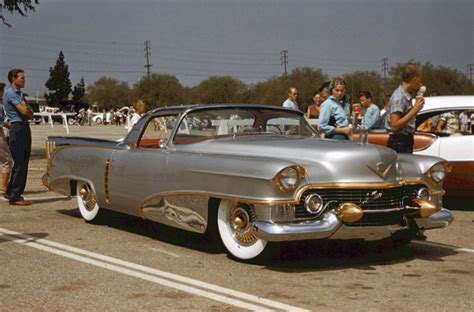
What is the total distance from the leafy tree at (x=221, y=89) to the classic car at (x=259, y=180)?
90.9 metres

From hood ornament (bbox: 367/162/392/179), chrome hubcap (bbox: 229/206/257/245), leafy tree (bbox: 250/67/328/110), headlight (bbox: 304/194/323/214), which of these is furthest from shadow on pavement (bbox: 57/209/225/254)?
leafy tree (bbox: 250/67/328/110)

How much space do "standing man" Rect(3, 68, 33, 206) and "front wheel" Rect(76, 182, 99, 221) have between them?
1.50 metres

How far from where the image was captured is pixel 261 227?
5676mm

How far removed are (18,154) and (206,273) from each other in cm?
476

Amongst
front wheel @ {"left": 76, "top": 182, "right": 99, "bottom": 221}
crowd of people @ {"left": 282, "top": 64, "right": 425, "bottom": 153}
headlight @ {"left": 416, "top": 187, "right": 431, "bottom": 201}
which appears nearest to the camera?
headlight @ {"left": 416, "top": 187, "right": 431, "bottom": 201}

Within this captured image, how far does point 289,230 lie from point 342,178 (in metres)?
0.62

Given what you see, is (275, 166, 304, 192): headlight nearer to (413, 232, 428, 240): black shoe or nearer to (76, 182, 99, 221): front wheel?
(413, 232, 428, 240): black shoe

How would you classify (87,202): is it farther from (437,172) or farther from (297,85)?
(297,85)

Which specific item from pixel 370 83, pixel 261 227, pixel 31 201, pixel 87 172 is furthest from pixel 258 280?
pixel 370 83

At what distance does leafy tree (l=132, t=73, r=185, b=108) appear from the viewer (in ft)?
340

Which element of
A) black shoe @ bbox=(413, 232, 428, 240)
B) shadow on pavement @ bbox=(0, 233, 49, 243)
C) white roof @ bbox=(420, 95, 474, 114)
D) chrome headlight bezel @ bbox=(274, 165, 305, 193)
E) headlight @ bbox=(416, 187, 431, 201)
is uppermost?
white roof @ bbox=(420, 95, 474, 114)

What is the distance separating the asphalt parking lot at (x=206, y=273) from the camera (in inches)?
189

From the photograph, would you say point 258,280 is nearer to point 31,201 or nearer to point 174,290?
point 174,290

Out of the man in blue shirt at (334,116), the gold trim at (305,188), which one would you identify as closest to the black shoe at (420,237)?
the gold trim at (305,188)
